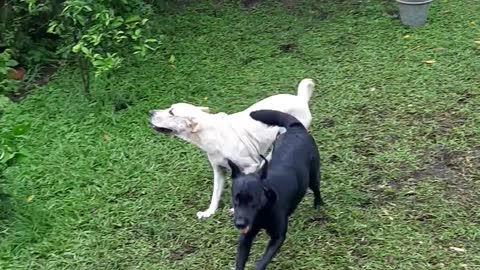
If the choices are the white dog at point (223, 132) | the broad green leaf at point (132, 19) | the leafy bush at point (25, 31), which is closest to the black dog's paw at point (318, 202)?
the white dog at point (223, 132)

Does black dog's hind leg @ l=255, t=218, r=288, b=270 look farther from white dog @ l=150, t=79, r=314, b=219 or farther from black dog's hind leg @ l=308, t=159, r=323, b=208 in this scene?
white dog @ l=150, t=79, r=314, b=219

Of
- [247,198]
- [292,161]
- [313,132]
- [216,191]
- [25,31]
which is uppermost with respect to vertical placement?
[247,198]

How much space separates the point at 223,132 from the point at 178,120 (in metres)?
0.26

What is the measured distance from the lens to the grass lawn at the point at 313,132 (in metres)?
4.25

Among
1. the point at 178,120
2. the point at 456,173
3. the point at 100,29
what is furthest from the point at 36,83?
the point at 456,173

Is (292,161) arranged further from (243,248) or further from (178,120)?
(178,120)

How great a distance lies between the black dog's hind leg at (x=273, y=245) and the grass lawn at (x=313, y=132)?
27 centimetres

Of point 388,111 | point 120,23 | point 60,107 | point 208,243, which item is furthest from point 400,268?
point 60,107

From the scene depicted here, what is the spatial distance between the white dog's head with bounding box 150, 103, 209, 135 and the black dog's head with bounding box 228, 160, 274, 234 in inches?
36.3

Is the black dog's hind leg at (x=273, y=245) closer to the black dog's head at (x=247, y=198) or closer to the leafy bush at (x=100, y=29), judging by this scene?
the black dog's head at (x=247, y=198)

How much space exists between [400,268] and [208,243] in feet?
3.26

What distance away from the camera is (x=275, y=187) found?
3.82 metres

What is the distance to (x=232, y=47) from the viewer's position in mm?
6812

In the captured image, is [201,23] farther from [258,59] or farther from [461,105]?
[461,105]
